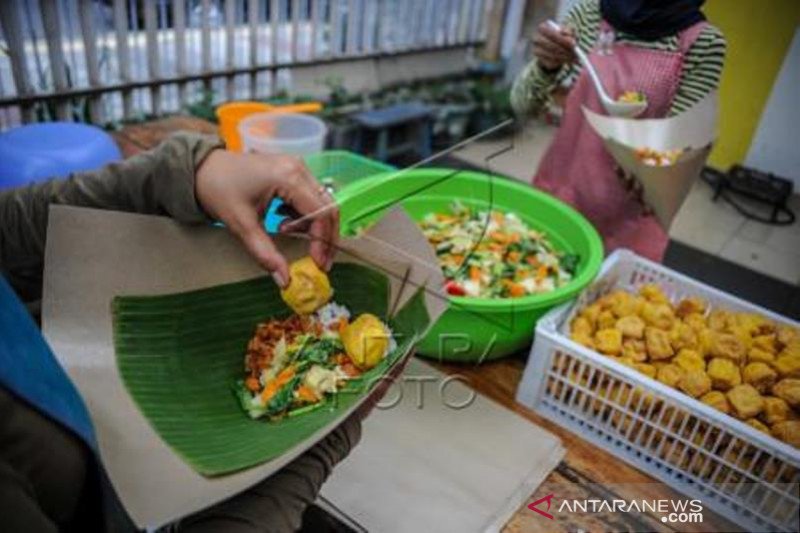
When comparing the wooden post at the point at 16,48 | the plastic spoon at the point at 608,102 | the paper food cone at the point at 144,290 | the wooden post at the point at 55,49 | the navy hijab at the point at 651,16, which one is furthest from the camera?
the wooden post at the point at 55,49

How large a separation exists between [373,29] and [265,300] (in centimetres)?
334

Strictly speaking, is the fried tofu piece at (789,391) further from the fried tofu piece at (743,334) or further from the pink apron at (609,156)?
the pink apron at (609,156)

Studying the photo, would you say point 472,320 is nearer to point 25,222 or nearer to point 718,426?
point 718,426

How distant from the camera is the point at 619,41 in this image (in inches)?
53.5

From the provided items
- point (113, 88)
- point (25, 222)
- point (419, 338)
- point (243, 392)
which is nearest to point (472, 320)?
point (419, 338)

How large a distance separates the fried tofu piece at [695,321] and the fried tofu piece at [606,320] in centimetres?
12

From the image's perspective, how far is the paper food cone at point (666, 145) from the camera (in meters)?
1.04

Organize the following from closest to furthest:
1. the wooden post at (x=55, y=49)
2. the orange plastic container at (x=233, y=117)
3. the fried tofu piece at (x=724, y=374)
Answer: the fried tofu piece at (x=724, y=374)
the orange plastic container at (x=233, y=117)
the wooden post at (x=55, y=49)

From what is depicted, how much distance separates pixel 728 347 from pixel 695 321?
129mm

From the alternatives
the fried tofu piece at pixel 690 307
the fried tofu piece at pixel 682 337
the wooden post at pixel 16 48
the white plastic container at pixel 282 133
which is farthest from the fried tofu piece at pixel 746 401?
the wooden post at pixel 16 48

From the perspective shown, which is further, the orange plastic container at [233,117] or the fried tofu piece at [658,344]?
the orange plastic container at [233,117]

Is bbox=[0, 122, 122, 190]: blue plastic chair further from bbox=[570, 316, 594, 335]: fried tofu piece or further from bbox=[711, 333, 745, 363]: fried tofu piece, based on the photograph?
bbox=[711, 333, 745, 363]: fried tofu piece

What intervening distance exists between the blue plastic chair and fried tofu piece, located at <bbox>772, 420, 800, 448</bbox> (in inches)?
62.0

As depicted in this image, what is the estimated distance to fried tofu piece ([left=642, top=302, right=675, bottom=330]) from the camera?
1.06 m
